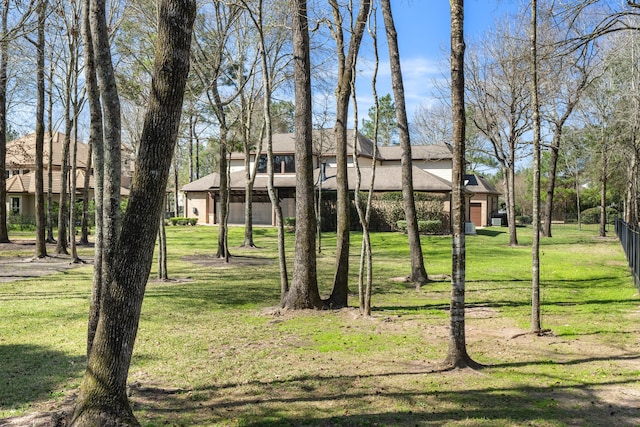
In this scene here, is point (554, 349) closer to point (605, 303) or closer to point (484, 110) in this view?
point (605, 303)

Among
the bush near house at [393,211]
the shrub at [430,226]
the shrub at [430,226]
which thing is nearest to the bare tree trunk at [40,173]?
the bush near house at [393,211]

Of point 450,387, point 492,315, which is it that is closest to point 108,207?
point 450,387

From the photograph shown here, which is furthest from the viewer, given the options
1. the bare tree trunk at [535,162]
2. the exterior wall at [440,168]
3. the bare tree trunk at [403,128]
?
the exterior wall at [440,168]

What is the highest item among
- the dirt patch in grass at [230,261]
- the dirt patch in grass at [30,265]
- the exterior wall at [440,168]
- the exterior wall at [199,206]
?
the exterior wall at [440,168]

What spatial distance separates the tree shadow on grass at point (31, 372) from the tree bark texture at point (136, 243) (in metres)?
1.67

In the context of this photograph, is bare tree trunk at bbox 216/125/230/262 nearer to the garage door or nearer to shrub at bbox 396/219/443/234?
shrub at bbox 396/219/443/234

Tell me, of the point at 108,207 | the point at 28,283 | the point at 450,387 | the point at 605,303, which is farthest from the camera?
the point at 28,283

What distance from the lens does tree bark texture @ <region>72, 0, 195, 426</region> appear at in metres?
4.43

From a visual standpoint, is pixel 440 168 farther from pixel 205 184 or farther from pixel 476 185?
pixel 205 184

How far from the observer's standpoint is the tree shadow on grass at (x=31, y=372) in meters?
5.71

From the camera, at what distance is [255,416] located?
517 cm

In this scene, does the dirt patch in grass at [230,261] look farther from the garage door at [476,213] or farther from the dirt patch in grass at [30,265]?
the garage door at [476,213]

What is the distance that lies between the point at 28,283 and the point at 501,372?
12.5m

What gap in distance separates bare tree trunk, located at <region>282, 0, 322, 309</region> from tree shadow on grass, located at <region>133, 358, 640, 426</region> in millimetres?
3824
